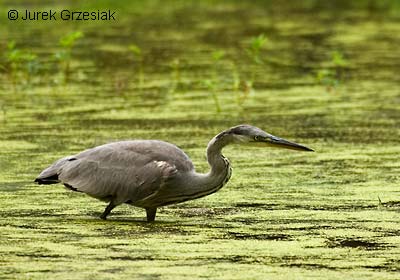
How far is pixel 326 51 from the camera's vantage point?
12.6 meters

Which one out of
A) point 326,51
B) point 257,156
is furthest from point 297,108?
point 326,51

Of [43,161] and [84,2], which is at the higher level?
[84,2]

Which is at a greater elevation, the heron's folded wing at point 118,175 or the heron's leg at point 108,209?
the heron's folded wing at point 118,175

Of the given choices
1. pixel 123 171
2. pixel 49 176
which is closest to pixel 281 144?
pixel 123 171

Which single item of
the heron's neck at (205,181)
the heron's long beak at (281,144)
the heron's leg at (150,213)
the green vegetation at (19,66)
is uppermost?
the green vegetation at (19,66)

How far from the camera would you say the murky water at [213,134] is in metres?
4.64

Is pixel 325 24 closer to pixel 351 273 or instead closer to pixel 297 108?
pixel 297 108

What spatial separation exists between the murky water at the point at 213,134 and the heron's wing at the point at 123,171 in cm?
15

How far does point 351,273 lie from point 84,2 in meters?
14.8

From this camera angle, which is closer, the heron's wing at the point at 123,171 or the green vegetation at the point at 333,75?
the heron's wing at the point at 123,171

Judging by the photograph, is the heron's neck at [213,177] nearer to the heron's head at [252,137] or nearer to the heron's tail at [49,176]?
the heron's head at [252,137]
